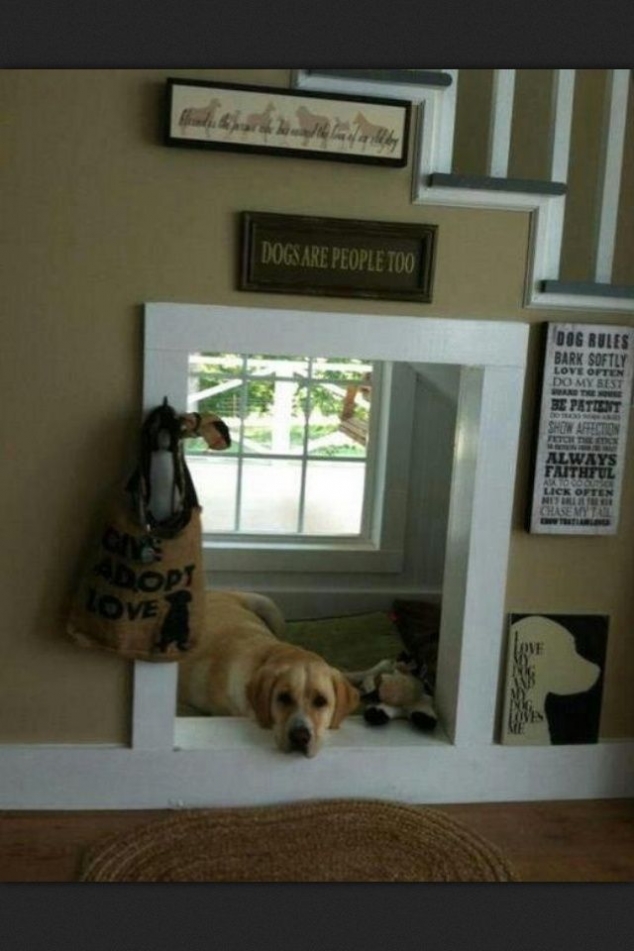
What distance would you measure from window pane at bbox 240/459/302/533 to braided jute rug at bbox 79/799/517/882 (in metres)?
1.46

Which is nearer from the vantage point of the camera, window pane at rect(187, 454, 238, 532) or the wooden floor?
the wooden floor

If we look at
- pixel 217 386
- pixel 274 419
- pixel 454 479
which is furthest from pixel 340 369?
pixel 454 479

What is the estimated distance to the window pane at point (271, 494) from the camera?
3.94m

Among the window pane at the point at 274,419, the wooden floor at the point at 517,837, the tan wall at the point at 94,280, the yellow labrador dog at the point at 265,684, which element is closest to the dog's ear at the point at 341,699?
the yellow labrador dog at the point at 265,684

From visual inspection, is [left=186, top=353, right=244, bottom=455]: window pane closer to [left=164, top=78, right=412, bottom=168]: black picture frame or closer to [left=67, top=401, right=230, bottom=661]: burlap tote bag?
[left=67, top=401, right=230, bottom=661]: burlap tote bag

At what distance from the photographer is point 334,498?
3.99 metres

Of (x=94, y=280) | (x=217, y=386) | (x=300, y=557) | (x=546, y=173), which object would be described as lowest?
(x=300, y=557)

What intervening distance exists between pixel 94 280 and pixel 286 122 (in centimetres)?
56

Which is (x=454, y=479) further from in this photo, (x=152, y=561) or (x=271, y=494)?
(x=271, y=494)

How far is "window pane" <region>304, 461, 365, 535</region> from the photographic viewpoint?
3.95 m

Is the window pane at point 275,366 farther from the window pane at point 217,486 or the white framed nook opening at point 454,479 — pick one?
the white framed nook opening at point 454,479

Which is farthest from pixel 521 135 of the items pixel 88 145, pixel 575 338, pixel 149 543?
pixel 149 543

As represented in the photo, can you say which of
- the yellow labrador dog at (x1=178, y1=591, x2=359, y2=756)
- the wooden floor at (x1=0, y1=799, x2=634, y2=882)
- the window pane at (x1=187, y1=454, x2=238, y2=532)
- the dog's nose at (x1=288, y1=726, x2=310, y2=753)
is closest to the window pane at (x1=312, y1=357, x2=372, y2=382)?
the window pane at (x1=187, y1=454, x2=238, y2=532)

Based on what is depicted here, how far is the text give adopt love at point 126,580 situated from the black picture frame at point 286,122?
0.91m
